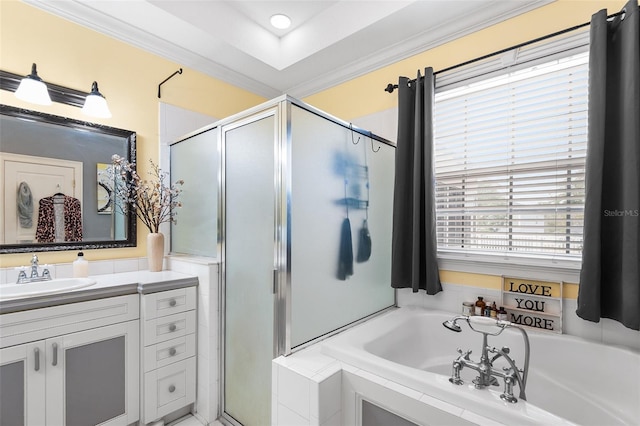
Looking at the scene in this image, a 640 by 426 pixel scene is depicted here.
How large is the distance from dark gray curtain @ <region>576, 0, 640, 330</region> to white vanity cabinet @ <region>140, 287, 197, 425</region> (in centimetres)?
Result: 225

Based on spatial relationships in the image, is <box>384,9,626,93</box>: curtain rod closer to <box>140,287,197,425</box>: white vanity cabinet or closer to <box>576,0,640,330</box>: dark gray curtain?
<box>576,0,640,330</box>: dark gray curtain

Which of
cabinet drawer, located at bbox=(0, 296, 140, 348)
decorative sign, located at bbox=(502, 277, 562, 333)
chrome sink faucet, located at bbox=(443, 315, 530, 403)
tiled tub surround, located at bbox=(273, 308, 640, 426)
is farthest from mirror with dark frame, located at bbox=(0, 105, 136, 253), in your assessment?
decorative sign, located at bbox=(502, 277, 562, 333)

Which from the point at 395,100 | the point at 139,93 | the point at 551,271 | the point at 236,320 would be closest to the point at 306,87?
the point at 395,100

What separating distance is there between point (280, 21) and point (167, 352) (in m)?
2.55

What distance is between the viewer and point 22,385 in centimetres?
137

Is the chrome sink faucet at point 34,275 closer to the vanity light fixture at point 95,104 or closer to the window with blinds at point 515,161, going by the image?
the vanity light fixture at point 95,104

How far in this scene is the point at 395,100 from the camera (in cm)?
245

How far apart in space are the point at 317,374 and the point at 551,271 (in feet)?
4.90

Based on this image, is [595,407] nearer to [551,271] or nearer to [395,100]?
[551,271]

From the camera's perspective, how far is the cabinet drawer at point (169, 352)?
1739 millimetres

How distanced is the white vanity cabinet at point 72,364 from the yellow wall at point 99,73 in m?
0.58

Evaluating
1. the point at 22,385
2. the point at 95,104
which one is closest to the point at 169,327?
the point at 22,385

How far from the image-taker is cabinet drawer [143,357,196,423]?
173 cm

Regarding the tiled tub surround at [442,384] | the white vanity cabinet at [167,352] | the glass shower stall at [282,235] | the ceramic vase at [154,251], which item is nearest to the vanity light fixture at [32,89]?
the glass shower stall at [282,235]
